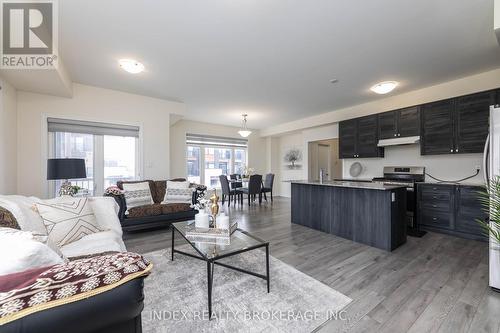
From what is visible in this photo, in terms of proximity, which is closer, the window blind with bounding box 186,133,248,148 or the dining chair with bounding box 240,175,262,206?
the dining chair with bounding box 240,175,262,206

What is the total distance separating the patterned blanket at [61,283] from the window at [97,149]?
3687mm

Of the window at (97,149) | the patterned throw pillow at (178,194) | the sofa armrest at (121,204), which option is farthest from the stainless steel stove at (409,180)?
the window at (97,149)

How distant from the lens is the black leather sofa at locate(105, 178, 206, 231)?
3461mm

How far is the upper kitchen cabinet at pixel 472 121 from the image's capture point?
3240 mm

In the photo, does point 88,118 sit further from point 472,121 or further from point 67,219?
point 472,121

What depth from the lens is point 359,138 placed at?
16.0 ft

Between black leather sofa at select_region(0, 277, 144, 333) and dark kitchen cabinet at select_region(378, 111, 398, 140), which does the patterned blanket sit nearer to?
black leather sofa at select_region(0, 277, 144, 333)

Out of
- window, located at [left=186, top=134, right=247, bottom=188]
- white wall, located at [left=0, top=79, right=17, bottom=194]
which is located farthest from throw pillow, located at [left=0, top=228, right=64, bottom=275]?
window, located at [left=186, top=134, right=247, bottom=188]

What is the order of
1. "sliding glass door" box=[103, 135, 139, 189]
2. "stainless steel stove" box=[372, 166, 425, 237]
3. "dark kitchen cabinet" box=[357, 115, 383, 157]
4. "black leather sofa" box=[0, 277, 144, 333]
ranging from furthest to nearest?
"dark kitchen cabinet" box=[357, 115, 383, 157] < "sliding glass door" box=[103, 135, 139, 189] < "stainless steel stove" box=[372, 166, 425, 237] < "black leather sofa" box=[0, 277, 144, 333]

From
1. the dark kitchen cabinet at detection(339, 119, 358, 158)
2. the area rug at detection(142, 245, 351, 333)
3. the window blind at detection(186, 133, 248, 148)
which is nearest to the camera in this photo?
the area rug at detection(142, 245, 351, 333)

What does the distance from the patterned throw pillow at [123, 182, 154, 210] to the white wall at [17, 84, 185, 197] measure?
621 mm

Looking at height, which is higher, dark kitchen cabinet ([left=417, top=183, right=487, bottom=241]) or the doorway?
the doorway

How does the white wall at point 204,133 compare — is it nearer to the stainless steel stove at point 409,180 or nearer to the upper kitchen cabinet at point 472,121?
the stainless steel stove at point 409,180

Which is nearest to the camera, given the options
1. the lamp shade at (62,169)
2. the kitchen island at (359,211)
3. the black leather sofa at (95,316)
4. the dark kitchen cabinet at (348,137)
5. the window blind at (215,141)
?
the black leather sofa at (95,316)
